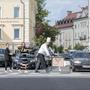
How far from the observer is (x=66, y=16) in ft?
639

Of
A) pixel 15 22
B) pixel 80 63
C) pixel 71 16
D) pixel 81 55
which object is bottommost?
pixel 80 63

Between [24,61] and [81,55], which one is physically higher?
[81,55]

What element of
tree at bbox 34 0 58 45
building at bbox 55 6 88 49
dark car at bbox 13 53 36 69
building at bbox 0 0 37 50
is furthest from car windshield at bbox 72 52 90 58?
building at bbox 55 6 88 49

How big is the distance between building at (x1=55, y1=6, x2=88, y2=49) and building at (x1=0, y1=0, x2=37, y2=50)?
65.2 metres

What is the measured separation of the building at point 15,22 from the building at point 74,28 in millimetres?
65204

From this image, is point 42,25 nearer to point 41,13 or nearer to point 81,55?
point 41,13

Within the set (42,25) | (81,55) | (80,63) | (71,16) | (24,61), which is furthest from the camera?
(71,16)

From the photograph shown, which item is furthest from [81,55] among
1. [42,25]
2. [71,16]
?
[71,16]

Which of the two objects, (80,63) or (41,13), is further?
(41,13)

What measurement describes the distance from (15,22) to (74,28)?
286 ft

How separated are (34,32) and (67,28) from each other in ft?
276

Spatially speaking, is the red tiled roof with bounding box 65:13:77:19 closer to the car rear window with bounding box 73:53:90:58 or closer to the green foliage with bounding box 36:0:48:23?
the green foliage with bounding box 36:0:48:23

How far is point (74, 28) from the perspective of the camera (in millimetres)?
170875

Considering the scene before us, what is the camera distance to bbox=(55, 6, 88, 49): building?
15650 cm
